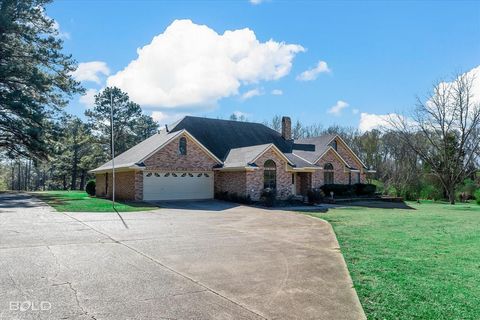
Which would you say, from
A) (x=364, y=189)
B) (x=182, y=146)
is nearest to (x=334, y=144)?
(x=364, y=189)

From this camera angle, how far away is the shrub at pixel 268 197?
901 inches

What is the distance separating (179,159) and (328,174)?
12.6m

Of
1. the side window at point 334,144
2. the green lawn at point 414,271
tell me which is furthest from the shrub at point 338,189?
the green lawn at point 414,271

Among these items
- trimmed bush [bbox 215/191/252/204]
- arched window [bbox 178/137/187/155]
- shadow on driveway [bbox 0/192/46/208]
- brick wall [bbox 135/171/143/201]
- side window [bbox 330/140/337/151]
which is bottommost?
shadow on driveway [bbox 0/192/46/208]

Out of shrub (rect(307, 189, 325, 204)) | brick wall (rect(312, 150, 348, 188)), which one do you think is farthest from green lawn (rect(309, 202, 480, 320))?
brick wall (rect(312, 150, 348, 188))

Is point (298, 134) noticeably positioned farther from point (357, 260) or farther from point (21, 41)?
point (357, 260)

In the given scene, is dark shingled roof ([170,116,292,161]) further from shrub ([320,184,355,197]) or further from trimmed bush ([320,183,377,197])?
trimmed bush ([320,183,377,197])

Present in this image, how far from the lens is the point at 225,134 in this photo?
3142cm

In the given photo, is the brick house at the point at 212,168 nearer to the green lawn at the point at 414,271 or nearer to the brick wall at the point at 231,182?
the brick wall at the point at 231,182

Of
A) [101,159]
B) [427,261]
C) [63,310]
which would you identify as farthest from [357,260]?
[101,159]

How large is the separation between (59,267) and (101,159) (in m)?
47.8

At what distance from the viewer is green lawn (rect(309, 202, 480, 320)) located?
5081mm

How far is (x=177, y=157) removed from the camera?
24.3 meters

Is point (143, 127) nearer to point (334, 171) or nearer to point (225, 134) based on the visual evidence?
point (225, 134)
